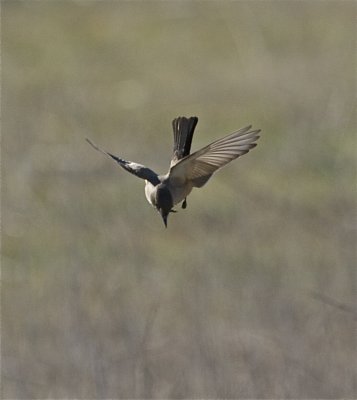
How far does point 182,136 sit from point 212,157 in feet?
0.44

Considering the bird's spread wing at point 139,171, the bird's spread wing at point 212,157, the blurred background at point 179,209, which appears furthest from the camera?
the blurred background at point 179,209

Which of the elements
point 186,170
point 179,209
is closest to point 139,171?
point 186,170

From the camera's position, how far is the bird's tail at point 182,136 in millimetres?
2107

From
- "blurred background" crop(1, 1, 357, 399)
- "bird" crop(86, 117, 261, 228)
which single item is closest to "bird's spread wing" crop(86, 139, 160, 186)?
"bird" crop(86, 117, 261, 228)

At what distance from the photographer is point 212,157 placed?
200cm

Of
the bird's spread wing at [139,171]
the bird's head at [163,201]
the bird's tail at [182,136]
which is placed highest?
the bird's tail at [182,136]

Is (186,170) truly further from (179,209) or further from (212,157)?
(179,209)

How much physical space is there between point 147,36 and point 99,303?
8.44m

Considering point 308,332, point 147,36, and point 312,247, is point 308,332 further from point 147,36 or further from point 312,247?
point 147,36

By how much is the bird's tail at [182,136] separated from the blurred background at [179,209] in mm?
934

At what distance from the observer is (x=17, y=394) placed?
20.5 ft

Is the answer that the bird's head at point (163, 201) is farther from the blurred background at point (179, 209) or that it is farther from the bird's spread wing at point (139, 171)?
the blurred background at point (179, 209)

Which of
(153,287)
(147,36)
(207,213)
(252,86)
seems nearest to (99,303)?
(153,287)

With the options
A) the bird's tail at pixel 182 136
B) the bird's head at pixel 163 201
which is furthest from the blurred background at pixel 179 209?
the bird's head at pixel 163 201
